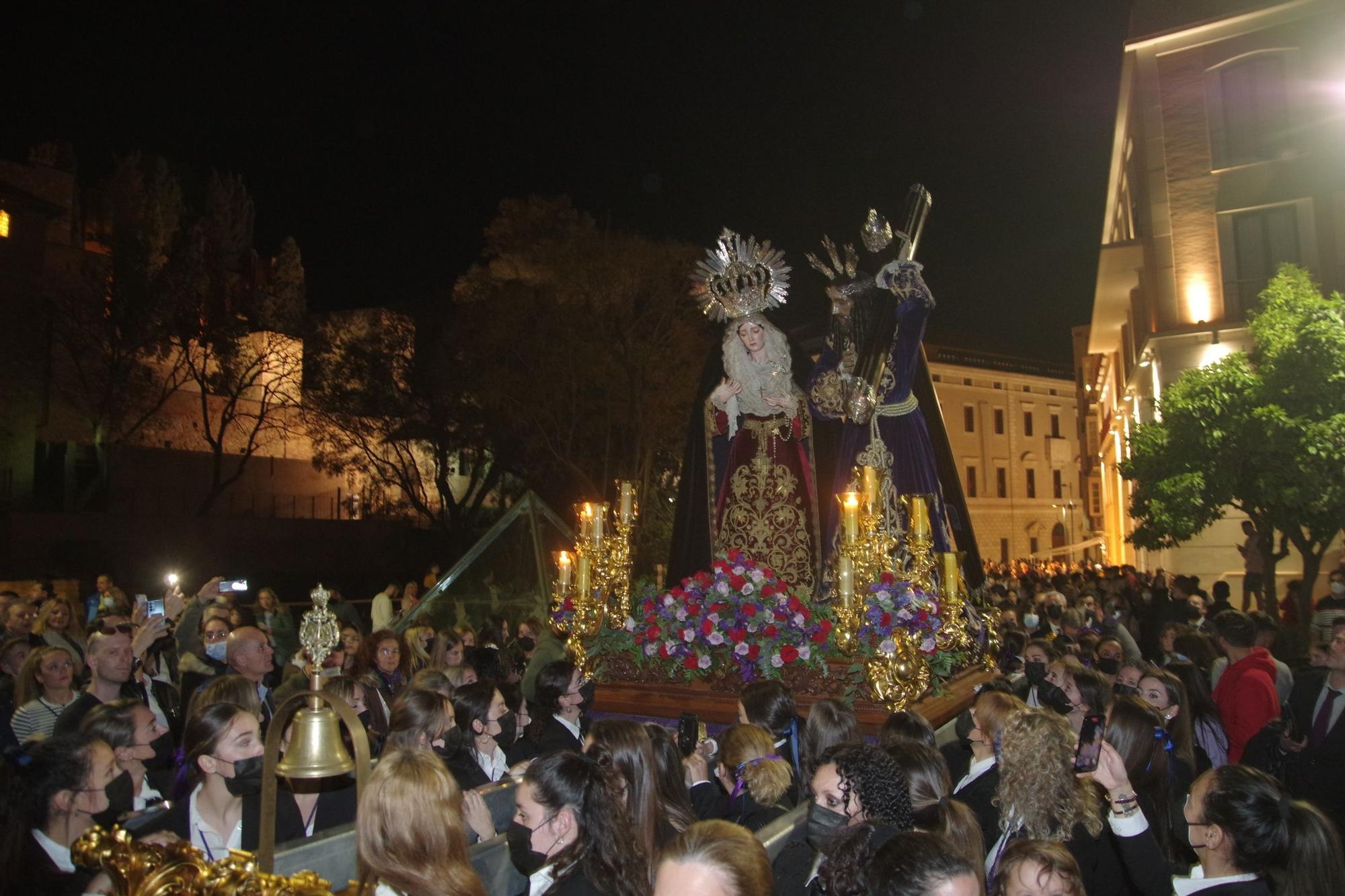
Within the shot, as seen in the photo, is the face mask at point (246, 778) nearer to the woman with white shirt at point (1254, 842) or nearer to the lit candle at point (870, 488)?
the woman with white shirt at point (1254, 842)

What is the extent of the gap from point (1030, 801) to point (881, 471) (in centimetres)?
542

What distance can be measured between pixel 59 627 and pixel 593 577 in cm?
533

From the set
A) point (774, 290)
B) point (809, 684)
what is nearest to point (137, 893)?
point (809, 684)

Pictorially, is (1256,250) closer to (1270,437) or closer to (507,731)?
(1270,437)

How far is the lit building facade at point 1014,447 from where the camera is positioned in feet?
210

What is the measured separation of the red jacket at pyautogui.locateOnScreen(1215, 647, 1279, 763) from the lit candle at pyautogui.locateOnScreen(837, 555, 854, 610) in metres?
2.54

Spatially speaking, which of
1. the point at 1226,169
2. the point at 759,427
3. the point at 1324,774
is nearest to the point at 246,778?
the point at 1324,774

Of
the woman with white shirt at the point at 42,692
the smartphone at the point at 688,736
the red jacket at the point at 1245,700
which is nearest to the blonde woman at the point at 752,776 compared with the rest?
the smartphone at the point at 688,736

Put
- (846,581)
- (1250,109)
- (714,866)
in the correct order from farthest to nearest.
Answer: (1250,109) → (846,581) → (714,866)

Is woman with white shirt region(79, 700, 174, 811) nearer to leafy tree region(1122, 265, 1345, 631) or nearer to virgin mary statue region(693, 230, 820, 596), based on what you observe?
virgin mary statue region(693, 230, 820, 596)

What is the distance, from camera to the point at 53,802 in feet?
12.9

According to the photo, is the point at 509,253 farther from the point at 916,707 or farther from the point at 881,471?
the point at 916,707

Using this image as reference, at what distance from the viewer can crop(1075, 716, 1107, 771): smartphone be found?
4215 millimetres

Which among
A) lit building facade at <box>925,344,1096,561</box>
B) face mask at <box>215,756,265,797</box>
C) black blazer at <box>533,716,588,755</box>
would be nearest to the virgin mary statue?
black blazer at <box>533,716,588,755</box>
